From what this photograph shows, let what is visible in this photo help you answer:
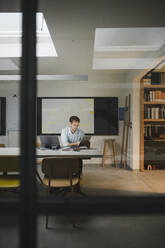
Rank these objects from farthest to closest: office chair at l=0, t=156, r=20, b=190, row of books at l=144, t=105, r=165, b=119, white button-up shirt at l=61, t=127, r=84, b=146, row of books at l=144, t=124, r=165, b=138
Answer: row of books at l=144, t=124, r=165, b=138
row of books at l=144, t=105, r=165, b=119
white button-up shirt at l=61, t=127, r=84, b=146
office chair at l=0, t=156, r=20, b=190

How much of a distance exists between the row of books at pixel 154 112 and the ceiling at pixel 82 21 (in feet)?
2.31

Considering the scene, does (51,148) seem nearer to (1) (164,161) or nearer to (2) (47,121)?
(2) (47,121)

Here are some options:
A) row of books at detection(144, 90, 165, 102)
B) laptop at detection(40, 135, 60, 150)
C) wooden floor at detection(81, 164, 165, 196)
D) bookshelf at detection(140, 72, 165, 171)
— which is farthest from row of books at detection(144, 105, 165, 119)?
laptop at detection(40, 135, 60, 150)

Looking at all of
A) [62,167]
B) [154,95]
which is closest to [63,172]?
[62,167]

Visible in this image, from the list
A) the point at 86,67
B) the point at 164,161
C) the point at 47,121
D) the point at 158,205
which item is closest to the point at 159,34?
the point at 86,67

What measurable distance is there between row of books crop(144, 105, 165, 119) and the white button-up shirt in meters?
1.14

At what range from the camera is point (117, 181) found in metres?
2.11

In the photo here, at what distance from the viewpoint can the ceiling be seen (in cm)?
187

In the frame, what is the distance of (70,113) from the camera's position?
2508 millimetres

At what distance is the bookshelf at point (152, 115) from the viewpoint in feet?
9.47

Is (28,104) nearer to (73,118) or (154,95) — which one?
(73,118)

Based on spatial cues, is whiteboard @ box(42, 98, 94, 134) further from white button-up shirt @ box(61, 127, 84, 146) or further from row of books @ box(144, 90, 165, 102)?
row of books @ box(144, 90, 165, 102)

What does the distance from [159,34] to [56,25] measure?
4.37 feet

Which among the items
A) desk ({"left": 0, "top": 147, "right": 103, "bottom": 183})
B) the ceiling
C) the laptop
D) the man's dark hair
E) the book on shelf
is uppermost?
the ceiling
